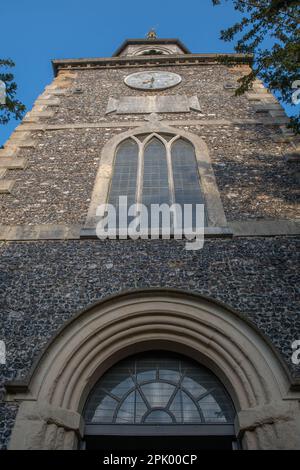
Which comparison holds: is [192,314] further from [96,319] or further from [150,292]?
[96,319]

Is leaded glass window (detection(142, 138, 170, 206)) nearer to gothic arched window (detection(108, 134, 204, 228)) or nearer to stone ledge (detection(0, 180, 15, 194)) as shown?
gothic arched window (detection(108, 134, 204, 228))

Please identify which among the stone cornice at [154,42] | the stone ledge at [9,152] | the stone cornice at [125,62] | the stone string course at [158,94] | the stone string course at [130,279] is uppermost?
the stone cornice at [154,42]

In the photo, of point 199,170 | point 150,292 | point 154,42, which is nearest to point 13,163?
point 199,170

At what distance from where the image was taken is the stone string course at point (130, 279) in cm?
→ 576

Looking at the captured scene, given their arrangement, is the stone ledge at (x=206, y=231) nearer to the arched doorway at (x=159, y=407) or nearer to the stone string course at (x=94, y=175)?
the stone string course at (x=94, y=175)

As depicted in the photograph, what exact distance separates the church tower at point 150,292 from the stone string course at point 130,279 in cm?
2

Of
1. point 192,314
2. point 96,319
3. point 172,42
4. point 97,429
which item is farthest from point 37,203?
point 172,42

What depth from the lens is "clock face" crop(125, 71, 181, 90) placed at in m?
13.1

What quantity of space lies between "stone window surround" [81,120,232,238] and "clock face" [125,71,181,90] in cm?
282

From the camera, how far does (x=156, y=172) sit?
9.27 meters

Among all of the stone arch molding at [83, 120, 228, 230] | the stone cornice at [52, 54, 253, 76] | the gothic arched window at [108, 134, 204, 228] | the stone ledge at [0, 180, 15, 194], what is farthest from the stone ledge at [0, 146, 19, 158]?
the stone cornice at [52, 54, 253, 76]

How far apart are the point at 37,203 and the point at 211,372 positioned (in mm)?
4261

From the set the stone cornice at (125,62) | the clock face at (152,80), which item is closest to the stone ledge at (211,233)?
the clock face at (152,80)

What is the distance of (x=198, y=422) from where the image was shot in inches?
211
